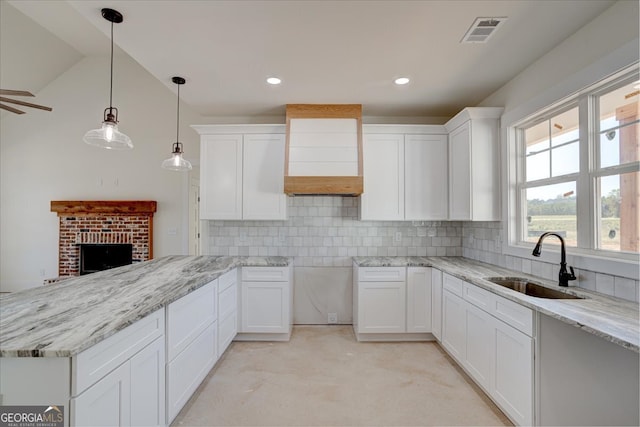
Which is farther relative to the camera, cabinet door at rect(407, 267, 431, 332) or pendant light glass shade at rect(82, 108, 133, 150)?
cabinet door at rect(407, 267, 431, 332)

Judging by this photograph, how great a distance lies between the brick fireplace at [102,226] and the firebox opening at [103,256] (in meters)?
0.09

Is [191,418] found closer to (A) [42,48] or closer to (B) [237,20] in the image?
(B) [237,20]

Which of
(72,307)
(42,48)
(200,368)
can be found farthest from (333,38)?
(42,48)

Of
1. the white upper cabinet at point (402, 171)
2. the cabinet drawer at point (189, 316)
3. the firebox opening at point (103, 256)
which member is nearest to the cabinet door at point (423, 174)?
the white upper cabinet at point (402, 171)

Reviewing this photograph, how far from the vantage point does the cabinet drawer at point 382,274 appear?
3176 mm

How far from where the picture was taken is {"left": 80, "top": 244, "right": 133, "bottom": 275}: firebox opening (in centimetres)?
511

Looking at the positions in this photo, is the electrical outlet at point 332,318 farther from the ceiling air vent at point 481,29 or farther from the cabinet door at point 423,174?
the ceiling air vent at point 481,29

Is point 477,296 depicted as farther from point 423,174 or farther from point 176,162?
point 176,162

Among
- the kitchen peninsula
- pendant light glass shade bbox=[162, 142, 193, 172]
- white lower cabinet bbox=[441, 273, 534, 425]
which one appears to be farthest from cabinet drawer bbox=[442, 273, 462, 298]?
pendant light glass shade bbox=[162, 142, 193, 172]

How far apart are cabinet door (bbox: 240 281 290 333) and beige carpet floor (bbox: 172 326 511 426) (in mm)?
192

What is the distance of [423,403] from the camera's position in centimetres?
215

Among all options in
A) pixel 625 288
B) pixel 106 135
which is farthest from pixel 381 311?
pixel 106 135

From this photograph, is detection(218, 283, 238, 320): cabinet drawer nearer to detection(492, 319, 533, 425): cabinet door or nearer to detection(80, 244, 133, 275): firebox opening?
detection(492, 319, 533, 425): cabinet door

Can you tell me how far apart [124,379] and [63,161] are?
5.66 meters
